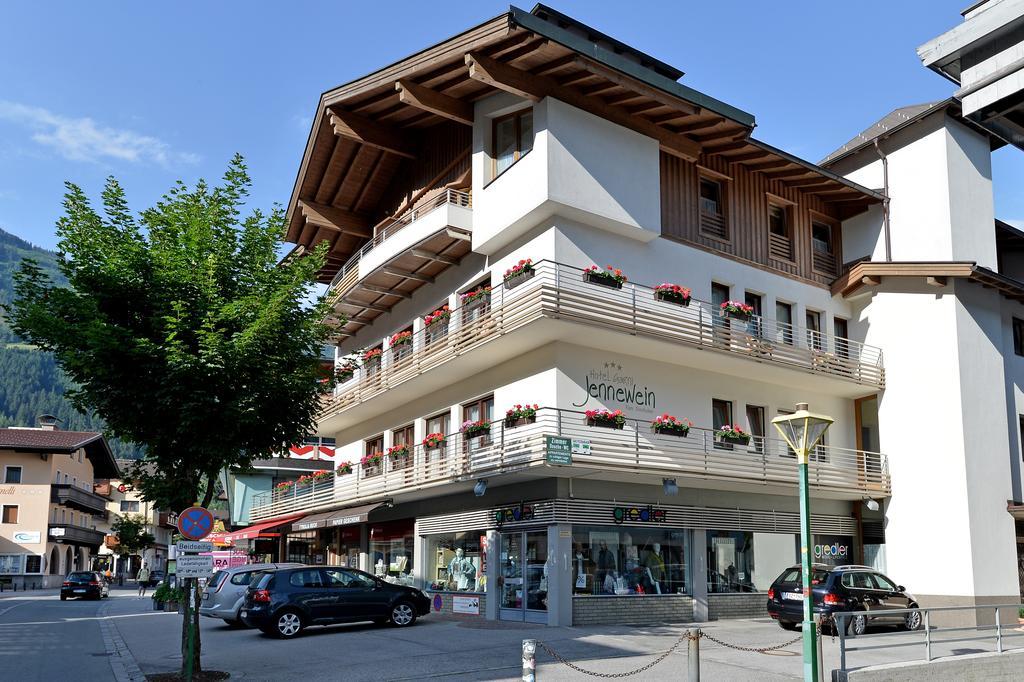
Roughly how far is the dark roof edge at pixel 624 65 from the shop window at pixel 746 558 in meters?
10.9

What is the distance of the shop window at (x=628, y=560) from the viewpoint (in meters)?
21.1

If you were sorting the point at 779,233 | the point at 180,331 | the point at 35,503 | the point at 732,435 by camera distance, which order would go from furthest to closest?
the point at 35,503 → the point at 779,233 → the point at 732,435 → the point at 180,331

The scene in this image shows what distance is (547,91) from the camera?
21234mm

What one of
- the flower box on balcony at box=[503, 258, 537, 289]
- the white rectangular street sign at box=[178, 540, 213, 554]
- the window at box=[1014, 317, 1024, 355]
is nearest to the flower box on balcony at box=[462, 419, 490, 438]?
the flower box on balcony at box=[503, 258, 537, 289]

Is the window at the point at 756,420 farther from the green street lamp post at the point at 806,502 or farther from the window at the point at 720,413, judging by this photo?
the green street lamp post at the point at 806,502

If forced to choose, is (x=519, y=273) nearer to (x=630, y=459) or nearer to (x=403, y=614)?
(x=630, y=459)

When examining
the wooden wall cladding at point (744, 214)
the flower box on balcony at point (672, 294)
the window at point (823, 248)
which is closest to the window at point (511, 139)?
the wooden wall cladding at point (744, 214)

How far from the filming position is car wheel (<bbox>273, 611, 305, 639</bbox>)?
1900 cm

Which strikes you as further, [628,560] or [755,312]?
[755,312]

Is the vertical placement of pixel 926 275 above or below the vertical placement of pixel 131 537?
above

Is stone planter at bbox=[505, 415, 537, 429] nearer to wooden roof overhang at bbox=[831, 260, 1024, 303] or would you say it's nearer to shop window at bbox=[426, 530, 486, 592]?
shop window at bbox=[426, 530, 486, 592]

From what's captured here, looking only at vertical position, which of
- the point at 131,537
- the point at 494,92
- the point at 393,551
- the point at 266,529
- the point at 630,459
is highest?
the point at 494,92

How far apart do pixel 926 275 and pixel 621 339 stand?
386 inches

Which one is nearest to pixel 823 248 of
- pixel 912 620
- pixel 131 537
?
pixel 912 620
